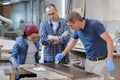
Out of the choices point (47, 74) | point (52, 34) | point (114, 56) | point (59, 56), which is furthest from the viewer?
point (114, 56)

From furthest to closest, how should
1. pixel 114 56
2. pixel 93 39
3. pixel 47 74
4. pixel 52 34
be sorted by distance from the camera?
pixel 114 56 → pixel 52 34 → pixel 93 39 → pixel 47 74

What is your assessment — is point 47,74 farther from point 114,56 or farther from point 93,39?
point 114,56

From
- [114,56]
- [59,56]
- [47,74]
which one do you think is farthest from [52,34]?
[114,56]

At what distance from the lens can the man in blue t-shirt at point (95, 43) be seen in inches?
95.2

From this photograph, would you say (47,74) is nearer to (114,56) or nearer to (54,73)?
(54,73)

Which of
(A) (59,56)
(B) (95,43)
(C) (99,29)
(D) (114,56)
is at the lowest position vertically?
(D) (114,56)

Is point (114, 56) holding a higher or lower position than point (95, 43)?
lower

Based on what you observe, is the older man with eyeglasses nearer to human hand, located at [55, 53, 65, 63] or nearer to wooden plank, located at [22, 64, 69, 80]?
human hand, located at [55, 53, 65, 63]

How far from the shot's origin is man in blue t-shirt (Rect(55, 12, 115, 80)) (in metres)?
2.42

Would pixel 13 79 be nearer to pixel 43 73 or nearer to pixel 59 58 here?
pixel 43 73

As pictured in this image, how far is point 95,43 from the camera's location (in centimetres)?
249

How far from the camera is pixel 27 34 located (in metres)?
2.65

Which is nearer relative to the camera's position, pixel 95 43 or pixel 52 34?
pixel 95 43

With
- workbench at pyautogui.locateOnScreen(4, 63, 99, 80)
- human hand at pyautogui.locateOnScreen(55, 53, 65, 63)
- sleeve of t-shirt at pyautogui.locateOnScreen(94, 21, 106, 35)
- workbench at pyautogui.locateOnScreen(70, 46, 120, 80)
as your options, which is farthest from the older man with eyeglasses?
workbench at pyautogui.locateOnScreen(70, 46, 120, 80)
